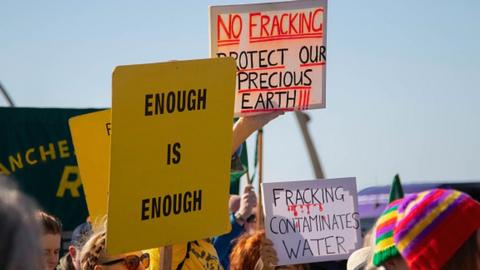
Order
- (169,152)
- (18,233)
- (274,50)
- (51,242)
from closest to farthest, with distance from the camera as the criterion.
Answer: (18,233) → (169,152) → (51,242) → (274,50)

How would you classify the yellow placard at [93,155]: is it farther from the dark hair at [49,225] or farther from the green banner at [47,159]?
the green banner at [47,159]

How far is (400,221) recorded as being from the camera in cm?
282

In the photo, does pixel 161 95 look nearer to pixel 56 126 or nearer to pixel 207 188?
pixel 207 188

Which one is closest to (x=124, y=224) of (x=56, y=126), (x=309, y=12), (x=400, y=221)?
(x=400, y=221)

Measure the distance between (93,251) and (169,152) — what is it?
803mm

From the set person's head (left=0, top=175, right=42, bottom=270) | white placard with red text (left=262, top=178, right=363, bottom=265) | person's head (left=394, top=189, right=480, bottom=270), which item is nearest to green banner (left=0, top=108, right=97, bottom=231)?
white placard with red text (left=262, top=178, right=363, bottom=265)

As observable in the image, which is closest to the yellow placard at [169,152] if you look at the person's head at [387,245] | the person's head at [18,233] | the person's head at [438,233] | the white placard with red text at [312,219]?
the person's head at [387,245]

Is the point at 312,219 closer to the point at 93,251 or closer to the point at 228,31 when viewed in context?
the point at 228,31

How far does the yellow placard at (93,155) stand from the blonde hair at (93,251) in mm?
490

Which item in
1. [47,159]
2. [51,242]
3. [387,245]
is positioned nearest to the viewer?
[387,245]

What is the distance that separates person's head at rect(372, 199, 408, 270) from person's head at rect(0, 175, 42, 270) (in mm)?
938

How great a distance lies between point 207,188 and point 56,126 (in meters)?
7.34

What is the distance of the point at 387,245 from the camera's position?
2898mm

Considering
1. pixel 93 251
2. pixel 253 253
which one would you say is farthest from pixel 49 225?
pixel 253 253
